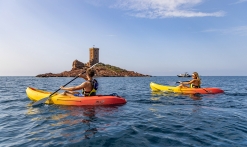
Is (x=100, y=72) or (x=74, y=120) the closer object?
(x=74, y=120)

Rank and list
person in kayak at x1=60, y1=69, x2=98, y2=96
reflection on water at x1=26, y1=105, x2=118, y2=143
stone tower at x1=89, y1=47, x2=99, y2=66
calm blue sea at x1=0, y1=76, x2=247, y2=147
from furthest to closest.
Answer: stone tower at x1=89, y1=47, x2=99, y2=66 < person in kayak at x1=60, y1=69, x2=98, y2=96 < reflection on water at x1=26, y1=105, x2=118, y2=143 < calm blue sea at x1=0, y1=76, x2=247, y2=147

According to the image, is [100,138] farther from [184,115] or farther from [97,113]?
[184,115]

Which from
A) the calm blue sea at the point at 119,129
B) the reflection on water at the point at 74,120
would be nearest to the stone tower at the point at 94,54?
the reflection on water at the point at 74,120

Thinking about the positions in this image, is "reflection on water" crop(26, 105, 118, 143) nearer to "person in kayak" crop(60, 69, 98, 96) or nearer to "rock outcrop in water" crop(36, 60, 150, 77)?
"person in kayak" crop(60, 69, 98, 96)

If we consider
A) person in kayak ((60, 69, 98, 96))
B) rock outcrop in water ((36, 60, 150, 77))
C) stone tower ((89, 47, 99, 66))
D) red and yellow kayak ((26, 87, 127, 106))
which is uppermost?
stone tower ((89, 47, 99, 66))

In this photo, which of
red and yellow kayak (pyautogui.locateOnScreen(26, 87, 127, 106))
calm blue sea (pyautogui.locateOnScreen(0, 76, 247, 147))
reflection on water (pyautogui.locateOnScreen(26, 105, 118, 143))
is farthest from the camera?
red and yellow kayak (pyautogui.locateOnScreen(26, 87, 127, 106))

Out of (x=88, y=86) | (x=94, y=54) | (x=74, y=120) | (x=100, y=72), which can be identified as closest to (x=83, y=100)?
(x=88, y=86)

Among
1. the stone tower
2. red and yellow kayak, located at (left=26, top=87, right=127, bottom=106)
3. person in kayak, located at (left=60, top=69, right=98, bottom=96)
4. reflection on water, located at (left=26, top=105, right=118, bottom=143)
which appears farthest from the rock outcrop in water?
reflection on water, located at (left=26, top=105, right=118, bottom=143)

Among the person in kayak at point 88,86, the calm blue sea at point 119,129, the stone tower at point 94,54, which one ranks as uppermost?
the stone tower at point 94,54

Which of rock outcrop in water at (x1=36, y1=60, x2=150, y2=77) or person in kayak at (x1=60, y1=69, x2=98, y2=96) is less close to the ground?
rock outcrop in water at (x1=36, y1=60, x2=150, y2=77)

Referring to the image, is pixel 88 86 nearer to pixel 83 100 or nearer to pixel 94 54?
pixel 83 100

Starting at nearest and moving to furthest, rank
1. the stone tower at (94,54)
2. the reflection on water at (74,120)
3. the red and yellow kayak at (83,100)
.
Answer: the reflection on water at (74,120)
the red and yellow kayak at (83,100)
the stone tower at (94,54)

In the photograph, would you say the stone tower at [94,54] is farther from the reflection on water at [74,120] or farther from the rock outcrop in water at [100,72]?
the reflection on water at [74,120]

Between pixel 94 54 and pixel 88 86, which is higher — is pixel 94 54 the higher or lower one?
the higher one
